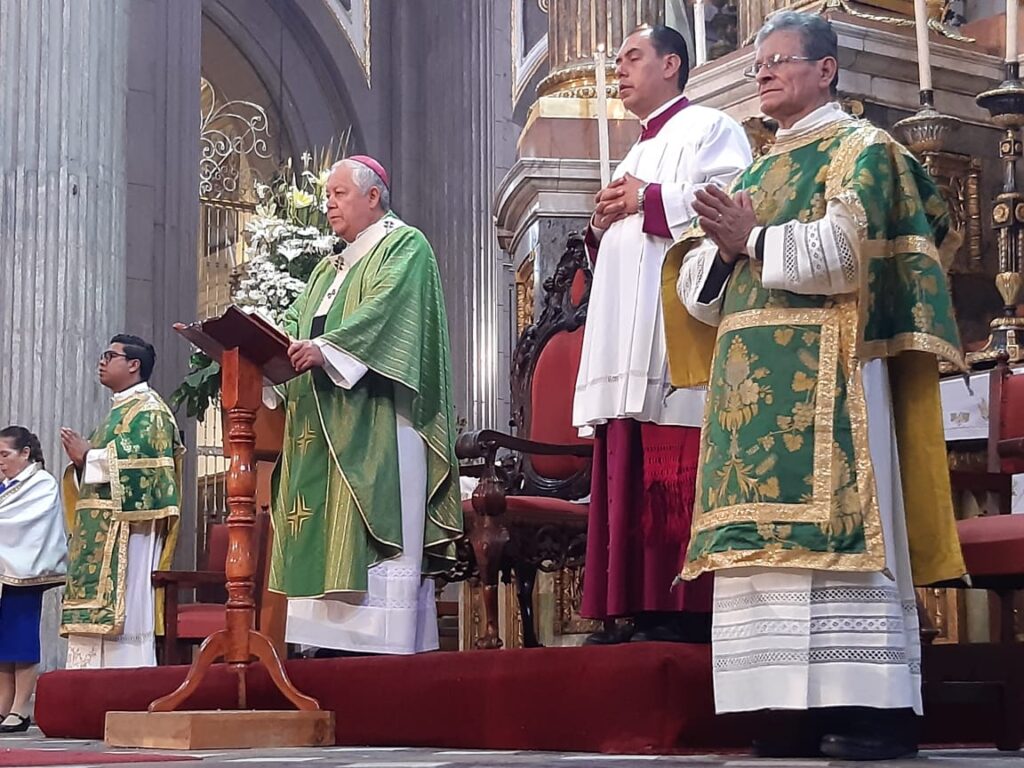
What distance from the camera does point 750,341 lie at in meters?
3.66

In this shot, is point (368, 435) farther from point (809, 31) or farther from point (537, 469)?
point (809, 31)

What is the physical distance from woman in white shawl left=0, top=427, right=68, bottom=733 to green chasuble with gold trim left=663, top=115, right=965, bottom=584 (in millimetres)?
4445

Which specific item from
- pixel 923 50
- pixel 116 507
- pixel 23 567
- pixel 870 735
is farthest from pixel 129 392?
pixel 870 735

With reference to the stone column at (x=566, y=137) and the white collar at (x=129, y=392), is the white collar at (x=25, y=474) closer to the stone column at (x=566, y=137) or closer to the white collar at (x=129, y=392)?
the white collar at (x=129, y=392)

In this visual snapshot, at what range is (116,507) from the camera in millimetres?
7336

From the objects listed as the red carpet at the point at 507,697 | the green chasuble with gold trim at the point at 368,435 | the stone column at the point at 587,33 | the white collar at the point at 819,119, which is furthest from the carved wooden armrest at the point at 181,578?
the white collar at the point at 819,119

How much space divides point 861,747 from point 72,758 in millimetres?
1760

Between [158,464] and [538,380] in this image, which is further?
[158,464]

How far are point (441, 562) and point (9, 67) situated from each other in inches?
211

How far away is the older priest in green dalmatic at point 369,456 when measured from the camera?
521cm

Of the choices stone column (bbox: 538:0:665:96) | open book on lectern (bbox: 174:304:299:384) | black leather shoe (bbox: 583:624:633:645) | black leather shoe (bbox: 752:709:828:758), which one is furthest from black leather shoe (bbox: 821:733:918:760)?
stone column (bbox: 538:0:665:96)

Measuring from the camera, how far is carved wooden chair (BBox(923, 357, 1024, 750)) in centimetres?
417

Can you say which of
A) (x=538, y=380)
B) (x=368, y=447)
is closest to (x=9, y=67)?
(x=538, y=380)

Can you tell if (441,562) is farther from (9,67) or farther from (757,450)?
(9,67)
